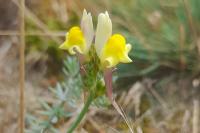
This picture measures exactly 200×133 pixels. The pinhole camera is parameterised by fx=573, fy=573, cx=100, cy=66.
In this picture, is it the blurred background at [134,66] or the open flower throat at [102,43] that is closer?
the open flower throat at [102,43]

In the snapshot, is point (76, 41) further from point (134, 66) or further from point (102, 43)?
point (134, 66)

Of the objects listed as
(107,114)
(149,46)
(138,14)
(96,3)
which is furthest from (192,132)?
(96,3)

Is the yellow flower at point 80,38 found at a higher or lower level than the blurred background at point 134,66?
lower

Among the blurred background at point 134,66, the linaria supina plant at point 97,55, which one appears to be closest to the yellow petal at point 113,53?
the linaria supina plant at point 97,55

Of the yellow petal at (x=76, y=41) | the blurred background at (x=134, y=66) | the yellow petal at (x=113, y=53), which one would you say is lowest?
the yellow petal at (x=113, y=53)

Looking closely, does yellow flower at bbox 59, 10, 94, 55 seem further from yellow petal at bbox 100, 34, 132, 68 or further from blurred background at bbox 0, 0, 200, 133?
blurred background at bbox 0, 0, 200, 133

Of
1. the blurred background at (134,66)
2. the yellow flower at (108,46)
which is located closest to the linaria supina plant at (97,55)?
the yellow flower at (108,46)

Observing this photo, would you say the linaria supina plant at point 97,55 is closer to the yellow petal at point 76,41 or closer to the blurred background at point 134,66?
the yellow petal at point 76,41
